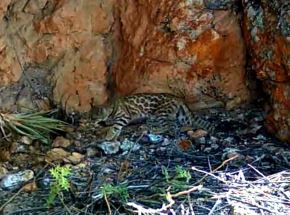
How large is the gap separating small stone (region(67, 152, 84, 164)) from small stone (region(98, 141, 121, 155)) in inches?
4.6

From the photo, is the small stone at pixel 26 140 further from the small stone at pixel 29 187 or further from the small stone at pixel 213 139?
the small stone at pixel 213 139

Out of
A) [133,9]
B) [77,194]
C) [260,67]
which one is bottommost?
[77,194]

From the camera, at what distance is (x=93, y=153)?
10.2 feet

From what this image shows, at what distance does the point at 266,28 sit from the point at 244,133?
50cm

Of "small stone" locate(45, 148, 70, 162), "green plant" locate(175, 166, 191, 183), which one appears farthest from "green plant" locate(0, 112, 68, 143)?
"green plant" locate(175, 166, 191, 183)

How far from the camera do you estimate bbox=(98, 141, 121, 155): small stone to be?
3098mm

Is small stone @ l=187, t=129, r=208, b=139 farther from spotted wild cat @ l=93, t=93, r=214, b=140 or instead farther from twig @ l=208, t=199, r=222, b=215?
twig @ l=208, t=199, r=222, b=215

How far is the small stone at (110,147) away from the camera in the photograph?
10.2 ft

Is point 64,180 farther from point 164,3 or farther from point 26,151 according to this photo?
point 164,3

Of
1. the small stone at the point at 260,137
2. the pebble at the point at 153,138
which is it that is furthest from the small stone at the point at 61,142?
the small stone at the point at 260,137

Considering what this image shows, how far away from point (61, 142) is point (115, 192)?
798mm

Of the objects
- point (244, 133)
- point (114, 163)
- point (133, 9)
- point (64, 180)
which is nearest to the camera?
point (64, 180)

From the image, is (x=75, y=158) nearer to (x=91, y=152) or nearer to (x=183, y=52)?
(x=91, y=152)

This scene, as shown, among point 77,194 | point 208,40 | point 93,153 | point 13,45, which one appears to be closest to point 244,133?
point 208,40
